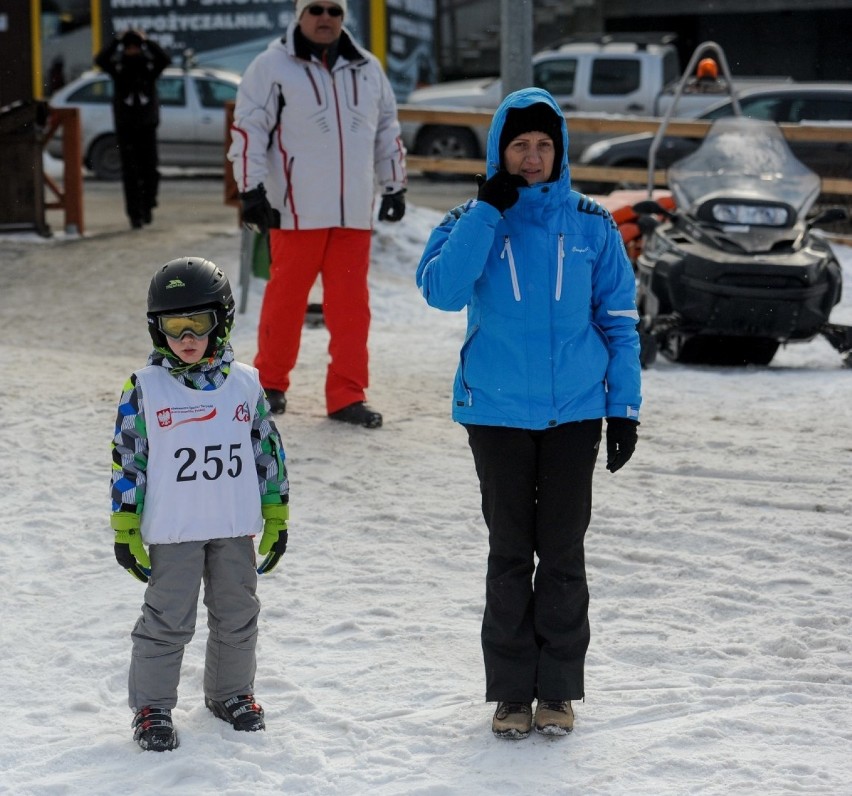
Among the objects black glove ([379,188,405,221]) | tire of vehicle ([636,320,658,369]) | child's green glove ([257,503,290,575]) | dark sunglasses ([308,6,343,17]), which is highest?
dark sunglasses ([308,6,343,17])

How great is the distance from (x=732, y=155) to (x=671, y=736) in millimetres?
5588

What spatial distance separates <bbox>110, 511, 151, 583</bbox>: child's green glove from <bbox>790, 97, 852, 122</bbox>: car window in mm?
12984

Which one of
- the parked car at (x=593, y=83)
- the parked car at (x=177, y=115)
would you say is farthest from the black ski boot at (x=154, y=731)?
the parked car at (x=177, y=115)

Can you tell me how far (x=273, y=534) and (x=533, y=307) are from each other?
0.86 m

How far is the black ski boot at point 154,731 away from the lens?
3631 millimetres

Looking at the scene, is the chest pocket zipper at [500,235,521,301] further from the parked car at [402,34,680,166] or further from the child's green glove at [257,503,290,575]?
the parked car at [402,34,680,166]

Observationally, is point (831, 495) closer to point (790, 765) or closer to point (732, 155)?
point (790, 765)

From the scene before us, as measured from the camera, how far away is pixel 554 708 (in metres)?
3.73

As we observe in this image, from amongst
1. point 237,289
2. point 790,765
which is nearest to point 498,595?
point 790,765

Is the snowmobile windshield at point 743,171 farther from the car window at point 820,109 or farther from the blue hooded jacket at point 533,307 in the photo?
the car window at point 820,109

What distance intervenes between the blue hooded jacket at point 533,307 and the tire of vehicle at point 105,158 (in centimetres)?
1616

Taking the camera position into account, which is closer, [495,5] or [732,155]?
[732,155]

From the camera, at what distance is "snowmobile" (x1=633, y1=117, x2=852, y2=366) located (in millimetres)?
7895

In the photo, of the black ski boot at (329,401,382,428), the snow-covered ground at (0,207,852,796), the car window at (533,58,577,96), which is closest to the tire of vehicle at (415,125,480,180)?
the car window at (533,58,577,96)
